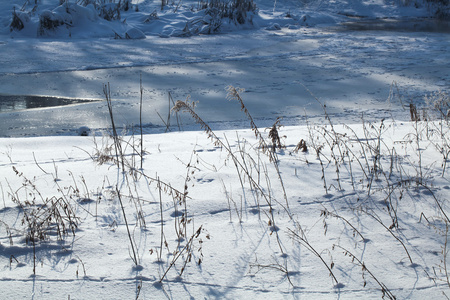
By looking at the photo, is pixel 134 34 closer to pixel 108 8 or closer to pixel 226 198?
pixel 108 8

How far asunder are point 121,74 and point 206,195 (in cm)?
528

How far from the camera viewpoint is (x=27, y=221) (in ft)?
6.75

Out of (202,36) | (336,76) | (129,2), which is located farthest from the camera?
(129,2)

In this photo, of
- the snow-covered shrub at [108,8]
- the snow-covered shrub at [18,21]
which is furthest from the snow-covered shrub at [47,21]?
the snow-covered shrub at [108,8]

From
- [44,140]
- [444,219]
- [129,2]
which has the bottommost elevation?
[44,140]

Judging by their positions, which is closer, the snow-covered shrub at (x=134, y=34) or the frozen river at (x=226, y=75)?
the frozen river at (x=226, y=75)

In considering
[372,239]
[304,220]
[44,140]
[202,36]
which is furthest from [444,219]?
[202,36]

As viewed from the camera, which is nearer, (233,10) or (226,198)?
(226,198)

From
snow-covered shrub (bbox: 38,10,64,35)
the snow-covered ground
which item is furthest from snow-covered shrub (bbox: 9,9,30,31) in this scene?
the snow-covered ground

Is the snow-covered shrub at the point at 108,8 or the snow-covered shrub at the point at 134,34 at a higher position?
the snow-covered shrub at the point at 108,8

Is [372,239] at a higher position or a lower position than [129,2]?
lower

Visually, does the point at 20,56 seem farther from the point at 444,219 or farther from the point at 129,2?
the point at 444,219

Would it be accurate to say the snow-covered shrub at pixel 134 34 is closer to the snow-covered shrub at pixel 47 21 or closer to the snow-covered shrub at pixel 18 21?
the snow-covered shrub at pixel 47 21

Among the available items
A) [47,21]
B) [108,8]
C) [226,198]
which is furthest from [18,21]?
[226,198]
